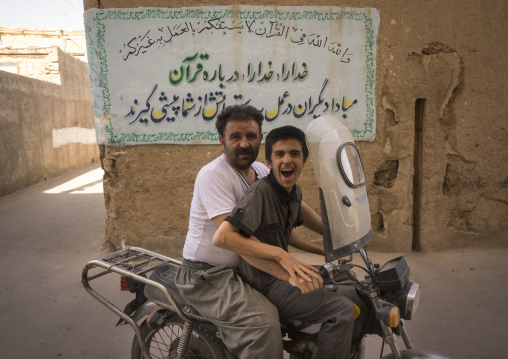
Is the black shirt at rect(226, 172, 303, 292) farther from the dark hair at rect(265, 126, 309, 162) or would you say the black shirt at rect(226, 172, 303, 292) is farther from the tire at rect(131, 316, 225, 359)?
the tire at rect(131, 316, 225, 359)

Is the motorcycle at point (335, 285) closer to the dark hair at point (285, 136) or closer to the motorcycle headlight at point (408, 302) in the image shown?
the motorcycle headlight at point (408, 302)

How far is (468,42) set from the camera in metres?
4.89

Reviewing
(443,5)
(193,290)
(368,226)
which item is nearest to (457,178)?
(443,5)

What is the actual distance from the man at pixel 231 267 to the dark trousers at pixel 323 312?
2.5 inches

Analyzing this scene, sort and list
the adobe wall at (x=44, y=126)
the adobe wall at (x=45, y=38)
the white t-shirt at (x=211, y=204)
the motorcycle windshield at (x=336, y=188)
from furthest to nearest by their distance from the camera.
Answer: the adobe wall at (x=45, y=38) < the adobe wall at (x=44, y=126) < the white t-shirt at (x=211, y=204) < the motorcycle windshield at (x=336, y=188)

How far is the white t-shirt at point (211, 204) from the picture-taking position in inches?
76.5

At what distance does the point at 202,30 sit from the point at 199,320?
3.55 metres

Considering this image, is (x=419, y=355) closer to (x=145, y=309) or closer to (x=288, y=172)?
(x=288, y=172)

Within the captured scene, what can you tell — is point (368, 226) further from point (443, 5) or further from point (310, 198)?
point (443, 5)

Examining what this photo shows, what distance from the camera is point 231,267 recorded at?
2021 millimetres

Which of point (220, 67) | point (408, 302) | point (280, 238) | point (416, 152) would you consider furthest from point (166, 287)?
point (416, 152)

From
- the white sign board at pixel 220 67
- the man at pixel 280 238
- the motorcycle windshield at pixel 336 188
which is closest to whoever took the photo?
the motorcycle windshield at pixel 336 188

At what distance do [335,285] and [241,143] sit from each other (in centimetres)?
78

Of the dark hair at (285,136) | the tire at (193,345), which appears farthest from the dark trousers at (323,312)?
the dark hair at (285,136)
